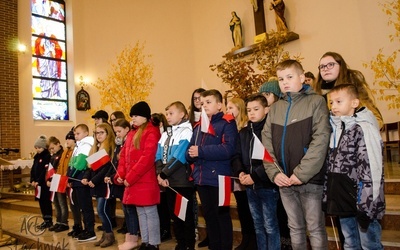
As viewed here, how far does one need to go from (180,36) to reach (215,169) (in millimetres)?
10481

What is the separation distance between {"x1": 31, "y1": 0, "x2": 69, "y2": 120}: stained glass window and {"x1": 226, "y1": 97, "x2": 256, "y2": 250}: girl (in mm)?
8437

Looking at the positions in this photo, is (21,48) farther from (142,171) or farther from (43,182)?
(142,171)

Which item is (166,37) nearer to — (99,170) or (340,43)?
(340,43)

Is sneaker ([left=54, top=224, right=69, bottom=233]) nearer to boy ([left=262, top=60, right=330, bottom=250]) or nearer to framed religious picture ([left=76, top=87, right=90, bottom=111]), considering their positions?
boy ([left=262, top=60, right=330, bottom=250])

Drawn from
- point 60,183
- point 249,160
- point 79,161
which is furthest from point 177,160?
point 60,183

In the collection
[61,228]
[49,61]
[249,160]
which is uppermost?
[49,61]

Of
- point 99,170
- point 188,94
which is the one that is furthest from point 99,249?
point 188,94

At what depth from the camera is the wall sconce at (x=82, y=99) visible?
1055 centimetres

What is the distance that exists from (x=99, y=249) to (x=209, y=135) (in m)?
1.87

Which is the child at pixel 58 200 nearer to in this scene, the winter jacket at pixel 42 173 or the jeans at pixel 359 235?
the winter jacket at pixel 42 173

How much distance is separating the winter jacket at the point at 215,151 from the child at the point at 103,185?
133 cm

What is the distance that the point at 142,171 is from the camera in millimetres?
3391

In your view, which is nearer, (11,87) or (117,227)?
(117,227)

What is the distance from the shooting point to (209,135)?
3.10 meters
